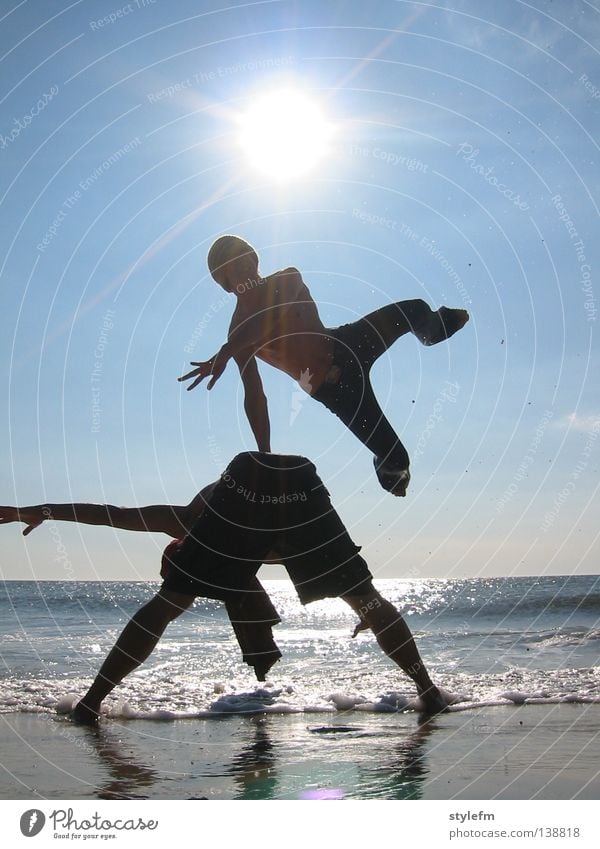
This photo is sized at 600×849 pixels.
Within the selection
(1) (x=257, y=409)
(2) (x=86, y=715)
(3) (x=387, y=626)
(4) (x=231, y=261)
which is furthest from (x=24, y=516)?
(3) (x=387, y=626)

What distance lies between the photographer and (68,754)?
20.0ft

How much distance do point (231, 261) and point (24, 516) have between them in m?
2.77

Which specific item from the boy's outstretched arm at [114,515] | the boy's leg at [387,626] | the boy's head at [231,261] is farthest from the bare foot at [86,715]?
the boy's head at [231,261]

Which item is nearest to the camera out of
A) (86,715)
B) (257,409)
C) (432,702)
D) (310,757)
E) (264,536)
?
(310,757)

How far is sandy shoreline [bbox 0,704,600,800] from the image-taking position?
199 inches

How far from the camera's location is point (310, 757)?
19.3 feet

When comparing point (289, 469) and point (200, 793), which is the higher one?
point (289, 469)

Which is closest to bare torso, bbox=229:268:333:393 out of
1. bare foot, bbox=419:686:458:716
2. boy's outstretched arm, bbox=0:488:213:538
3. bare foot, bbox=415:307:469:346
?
bare foot, bbox=415:307:469:346

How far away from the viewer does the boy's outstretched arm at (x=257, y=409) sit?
292 inches

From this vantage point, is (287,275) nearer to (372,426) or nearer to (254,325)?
(254,325)

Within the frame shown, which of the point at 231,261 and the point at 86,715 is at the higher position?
the point at 231,261

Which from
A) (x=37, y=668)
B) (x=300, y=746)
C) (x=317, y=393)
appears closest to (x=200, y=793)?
(x=300, y=746)
